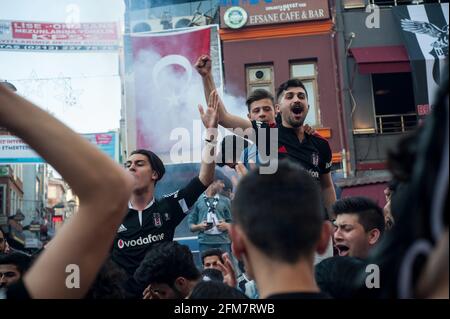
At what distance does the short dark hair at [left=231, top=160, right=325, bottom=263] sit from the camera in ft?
4.92

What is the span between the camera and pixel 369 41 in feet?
51.4

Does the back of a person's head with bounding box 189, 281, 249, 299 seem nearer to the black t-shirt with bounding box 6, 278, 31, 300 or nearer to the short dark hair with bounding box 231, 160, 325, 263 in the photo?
the short dark hair with bounding box 231, 160, 325, 263

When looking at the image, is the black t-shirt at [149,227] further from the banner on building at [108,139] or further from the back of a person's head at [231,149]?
the banner on building at [108,139]

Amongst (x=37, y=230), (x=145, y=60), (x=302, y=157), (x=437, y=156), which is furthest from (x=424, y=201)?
(x=37, y=230)

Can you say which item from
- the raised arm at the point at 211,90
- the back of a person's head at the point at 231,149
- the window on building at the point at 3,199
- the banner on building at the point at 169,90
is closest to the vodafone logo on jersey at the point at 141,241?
the back of a person's head at the point at 231,149

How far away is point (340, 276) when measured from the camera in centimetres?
200

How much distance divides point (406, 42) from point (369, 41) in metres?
1.17

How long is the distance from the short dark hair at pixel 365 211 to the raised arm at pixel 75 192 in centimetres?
278

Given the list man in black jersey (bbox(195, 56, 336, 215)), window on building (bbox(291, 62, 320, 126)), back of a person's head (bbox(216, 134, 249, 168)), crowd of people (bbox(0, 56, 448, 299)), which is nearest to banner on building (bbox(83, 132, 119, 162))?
window on building (bbox(291, 62, 320, 126))

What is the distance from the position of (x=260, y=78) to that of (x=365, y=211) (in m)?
12.4

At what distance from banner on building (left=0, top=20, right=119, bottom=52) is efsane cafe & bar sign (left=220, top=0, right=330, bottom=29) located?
4.62 m

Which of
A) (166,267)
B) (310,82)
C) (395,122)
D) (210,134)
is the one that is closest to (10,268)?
(166,267)

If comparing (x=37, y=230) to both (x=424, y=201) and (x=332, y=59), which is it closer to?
(x=332, y=59)

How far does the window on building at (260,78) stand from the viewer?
1614cm
